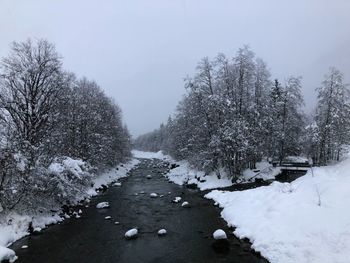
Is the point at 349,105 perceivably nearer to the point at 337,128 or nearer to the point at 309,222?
the point at 337,128

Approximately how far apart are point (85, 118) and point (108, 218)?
16.4m

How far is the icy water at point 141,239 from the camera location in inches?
648

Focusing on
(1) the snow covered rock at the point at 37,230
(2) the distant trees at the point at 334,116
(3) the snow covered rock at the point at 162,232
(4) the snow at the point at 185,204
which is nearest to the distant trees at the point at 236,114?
(2) the distant trees at the point at 334,116

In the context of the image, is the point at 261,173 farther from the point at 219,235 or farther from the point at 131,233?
the point at 131,233

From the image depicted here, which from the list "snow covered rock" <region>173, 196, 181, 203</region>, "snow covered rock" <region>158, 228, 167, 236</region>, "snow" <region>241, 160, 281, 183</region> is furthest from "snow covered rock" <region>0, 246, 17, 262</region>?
"snow" <region>241, 160, 281, 183</region>

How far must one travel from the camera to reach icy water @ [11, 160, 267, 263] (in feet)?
54.0

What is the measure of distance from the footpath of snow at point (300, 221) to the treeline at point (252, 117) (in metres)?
14.5

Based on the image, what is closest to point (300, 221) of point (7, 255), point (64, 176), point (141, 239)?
point (141, 239)

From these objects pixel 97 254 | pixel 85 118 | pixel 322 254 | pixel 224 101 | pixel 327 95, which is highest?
pixel 327 95

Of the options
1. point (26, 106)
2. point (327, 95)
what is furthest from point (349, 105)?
point (26, 106)

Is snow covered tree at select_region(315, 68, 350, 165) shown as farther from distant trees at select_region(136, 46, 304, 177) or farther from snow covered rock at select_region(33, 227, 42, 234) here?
snow covered rock at select_region(33, 227, 42, 234)

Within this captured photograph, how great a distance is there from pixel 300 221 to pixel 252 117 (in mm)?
25149

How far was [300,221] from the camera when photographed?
16.5m

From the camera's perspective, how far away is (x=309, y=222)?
1612 centimetres
